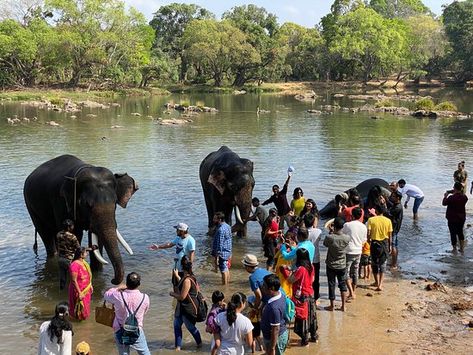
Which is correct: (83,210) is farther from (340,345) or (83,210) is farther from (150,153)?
(150,153)

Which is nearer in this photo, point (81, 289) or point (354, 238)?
point (81, 289)

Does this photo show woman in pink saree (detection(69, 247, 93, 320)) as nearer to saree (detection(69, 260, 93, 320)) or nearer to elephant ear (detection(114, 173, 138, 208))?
saree (detection(69, 260, 93, 320))

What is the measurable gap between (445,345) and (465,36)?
85.1 meters

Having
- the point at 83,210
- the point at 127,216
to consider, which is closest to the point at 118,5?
the point at 127,216

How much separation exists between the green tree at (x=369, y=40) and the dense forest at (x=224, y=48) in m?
0.14

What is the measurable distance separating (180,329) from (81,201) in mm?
3690

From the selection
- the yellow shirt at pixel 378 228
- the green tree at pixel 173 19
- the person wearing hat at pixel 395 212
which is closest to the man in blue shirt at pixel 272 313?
the yellow shirt at pixel 378 228

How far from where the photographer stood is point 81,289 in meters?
9.00

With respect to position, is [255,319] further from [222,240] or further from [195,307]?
[222,240]

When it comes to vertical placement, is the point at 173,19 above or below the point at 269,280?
above

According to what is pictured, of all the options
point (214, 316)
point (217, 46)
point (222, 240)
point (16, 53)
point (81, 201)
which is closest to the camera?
point (214, 316)

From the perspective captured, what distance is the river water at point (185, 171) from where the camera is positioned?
36.3ft

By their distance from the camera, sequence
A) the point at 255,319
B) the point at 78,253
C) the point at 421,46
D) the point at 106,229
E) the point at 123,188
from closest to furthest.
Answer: the point at 255,319 < the point at 78,253 < the point at 106,229 < the point at 123,188 < the point at 421,46

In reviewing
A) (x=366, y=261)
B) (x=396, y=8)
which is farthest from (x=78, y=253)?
(x=396, y=8)
